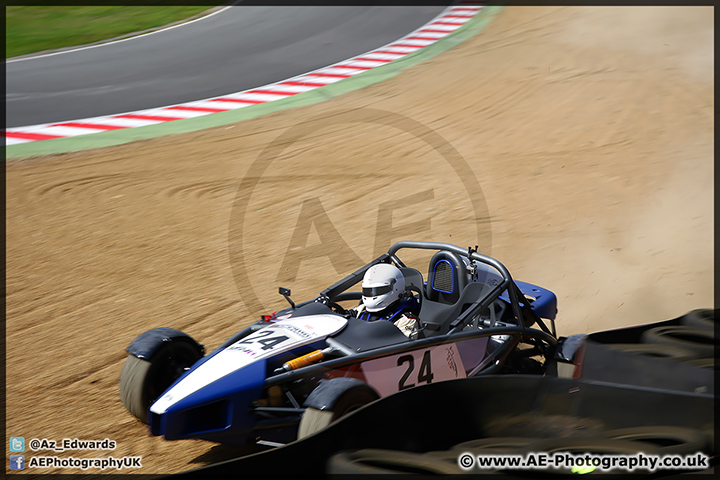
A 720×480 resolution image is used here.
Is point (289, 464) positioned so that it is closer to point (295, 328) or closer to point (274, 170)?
point (295, 328)

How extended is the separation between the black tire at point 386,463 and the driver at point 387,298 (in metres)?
1.73

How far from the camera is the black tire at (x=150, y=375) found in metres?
5.07

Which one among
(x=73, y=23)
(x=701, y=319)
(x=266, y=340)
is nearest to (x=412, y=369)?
(x=266, y=340)

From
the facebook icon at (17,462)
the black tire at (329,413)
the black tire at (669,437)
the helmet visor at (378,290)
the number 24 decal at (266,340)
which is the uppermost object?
the helmet visor at (378,290)

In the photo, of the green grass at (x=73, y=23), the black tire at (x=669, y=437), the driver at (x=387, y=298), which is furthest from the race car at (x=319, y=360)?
the green grass at (x=73, y=23)

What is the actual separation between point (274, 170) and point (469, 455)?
7.63 metres

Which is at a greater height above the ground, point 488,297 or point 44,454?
point 488,297

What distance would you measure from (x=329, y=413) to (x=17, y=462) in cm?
235

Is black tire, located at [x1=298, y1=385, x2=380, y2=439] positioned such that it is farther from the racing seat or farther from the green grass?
the green grass

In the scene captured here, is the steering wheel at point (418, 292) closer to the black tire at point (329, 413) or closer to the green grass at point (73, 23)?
the black tire at point (329, 413)

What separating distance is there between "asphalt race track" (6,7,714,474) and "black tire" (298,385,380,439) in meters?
1.00

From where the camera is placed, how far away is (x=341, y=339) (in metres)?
5.30

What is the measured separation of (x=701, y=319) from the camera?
5512 mm

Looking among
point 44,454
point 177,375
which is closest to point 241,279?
point 177,375
